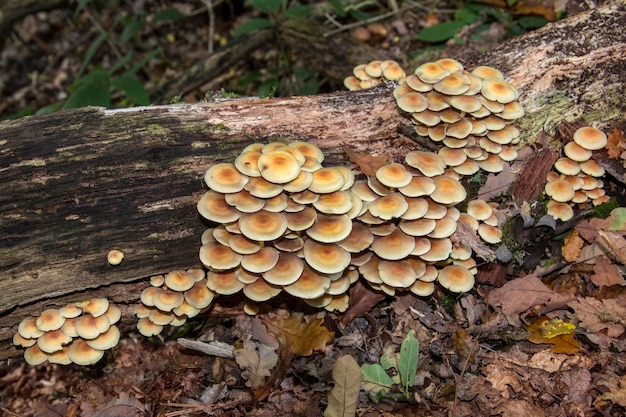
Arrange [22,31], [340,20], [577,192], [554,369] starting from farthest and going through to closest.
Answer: [22,31] < [340,20] < [577,192] < [554,369]

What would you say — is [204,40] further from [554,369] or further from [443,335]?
[554,369]

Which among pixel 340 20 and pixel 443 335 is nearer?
pixel 443 335

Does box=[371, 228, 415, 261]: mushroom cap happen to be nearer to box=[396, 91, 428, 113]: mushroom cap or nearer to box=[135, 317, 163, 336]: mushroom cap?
box=[396, 91, 428, 113]: mushroom cap

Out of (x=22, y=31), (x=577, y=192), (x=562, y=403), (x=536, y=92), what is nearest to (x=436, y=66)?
(x=536, y=92)

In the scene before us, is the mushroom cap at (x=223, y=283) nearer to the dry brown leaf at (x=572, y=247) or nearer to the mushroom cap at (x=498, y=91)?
the mushroom cap at (x=498, y=91)

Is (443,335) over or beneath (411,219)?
beneath

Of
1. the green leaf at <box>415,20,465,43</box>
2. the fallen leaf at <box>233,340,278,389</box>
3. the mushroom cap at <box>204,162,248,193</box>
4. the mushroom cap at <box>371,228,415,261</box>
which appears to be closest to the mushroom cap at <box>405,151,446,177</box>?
the mushroom cap at <box>371,228,415,261</box>
